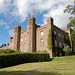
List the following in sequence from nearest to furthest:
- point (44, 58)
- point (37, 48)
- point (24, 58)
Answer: point (24, 58)
point (44, 58)
point (37, 48)

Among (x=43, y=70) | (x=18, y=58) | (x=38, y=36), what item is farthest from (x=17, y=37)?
(x=43, y=70)

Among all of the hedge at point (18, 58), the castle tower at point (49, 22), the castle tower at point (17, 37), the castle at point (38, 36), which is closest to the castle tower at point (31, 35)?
the castle at point (38, 36)

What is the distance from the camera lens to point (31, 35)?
33.1 m

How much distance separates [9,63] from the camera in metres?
16.7

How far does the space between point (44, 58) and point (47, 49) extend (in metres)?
5.72

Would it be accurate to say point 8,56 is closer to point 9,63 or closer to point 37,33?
point 9,63

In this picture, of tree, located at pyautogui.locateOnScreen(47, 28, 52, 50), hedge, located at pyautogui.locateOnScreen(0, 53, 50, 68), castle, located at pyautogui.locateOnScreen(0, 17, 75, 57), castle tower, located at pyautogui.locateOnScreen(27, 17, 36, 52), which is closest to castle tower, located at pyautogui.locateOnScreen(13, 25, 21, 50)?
castle, located at pyautogui.locateOnScreen(0, 17, 75, 57)

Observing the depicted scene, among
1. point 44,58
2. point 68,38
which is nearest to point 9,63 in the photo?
point 44,58

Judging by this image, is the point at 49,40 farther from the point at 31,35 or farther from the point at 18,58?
the point at 18,58

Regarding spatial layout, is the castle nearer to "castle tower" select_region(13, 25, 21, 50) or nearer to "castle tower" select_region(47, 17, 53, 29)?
"castle tower" select_region(47, 17, 53, 29)

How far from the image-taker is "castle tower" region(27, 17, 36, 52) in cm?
3192

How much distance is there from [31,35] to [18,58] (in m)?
15.2

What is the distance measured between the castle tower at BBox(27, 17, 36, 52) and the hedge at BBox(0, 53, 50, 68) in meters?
8.46

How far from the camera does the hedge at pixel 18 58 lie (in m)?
16.1
